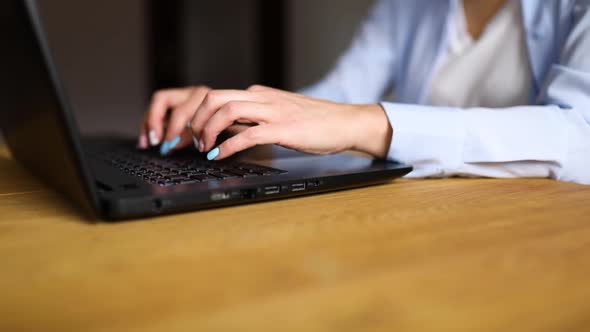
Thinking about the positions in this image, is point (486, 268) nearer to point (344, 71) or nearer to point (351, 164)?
point (351, 164)

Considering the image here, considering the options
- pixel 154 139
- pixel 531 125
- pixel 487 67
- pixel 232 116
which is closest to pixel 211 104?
pixel 232 116

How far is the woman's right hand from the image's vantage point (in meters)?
0.69

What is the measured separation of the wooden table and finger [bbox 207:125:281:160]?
0.11 meters

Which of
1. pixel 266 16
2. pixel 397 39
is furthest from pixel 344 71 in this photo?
pixel 266 16

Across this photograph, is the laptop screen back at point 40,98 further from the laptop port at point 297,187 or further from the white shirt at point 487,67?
the white shirt at point 487,67

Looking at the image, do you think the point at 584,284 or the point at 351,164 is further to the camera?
the point at 351,164

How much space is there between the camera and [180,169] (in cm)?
54

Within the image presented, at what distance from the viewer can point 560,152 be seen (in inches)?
24.6

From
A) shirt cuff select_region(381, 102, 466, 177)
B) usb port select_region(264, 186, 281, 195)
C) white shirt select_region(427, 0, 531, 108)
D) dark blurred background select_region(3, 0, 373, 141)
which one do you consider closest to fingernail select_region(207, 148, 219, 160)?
usb port select_region(264, 186, 281, 195)

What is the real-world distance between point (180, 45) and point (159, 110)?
2527 millimetres

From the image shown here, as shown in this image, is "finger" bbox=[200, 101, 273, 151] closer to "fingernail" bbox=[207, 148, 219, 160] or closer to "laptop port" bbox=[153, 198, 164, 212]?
"fingernail" bbox=[207, 148, 219, 160]

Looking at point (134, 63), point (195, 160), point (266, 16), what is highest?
point (195, 160)

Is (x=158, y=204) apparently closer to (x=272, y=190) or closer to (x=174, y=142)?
(x=272, y=190)

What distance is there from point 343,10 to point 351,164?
268 cm
